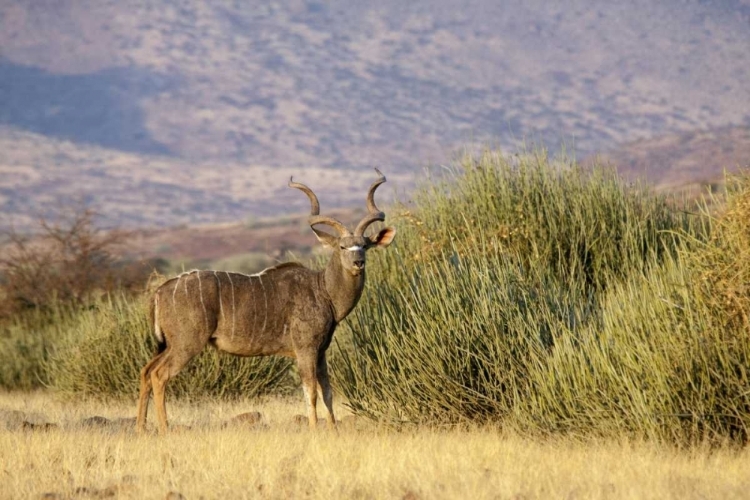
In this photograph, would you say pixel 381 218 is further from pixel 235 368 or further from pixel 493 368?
pixel 235 368

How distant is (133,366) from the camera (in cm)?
1461

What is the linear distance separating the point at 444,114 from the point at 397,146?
20.1 m

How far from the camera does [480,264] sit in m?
10.6

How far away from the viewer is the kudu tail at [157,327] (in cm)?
1097

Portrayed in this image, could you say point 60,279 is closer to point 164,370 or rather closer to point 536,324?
point 164,370

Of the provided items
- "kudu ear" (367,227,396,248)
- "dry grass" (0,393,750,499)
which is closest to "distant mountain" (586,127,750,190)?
"kudu ear" (367,227,396,248)

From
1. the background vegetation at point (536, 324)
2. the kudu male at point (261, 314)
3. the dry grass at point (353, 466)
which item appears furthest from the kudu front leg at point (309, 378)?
the dry grass at point (353, 466)

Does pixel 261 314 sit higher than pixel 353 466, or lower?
higher

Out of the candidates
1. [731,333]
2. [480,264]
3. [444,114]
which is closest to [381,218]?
[480,264]

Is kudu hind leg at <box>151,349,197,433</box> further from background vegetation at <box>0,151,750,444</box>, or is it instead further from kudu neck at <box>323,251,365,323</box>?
background vegetation at <box>0,151,750,444</box>

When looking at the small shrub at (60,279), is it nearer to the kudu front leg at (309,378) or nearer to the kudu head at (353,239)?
the kudu head at (353,239)

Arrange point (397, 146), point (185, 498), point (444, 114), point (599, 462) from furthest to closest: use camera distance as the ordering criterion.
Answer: point (444, 114)
point (397, 146)
point (599, 462)
point (185, 498)

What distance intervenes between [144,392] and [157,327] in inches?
24.0

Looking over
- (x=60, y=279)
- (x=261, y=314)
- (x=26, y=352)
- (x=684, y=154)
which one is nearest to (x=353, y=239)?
(x=261, y=314)
